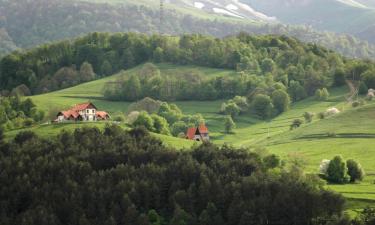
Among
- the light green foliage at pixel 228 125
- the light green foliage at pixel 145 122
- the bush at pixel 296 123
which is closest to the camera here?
the light green foliage at pixel 145 122

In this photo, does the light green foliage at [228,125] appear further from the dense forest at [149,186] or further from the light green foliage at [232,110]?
the dense forest at [149,186]

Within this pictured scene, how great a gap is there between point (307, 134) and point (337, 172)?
120ft

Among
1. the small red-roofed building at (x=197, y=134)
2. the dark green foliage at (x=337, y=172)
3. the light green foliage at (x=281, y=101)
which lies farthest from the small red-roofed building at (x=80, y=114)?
the light green foliage at (x=281, y=101)

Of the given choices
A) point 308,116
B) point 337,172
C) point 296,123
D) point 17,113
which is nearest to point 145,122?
point 17,113

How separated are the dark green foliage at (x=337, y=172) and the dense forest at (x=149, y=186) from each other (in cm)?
516

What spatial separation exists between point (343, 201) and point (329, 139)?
5487 centimetres

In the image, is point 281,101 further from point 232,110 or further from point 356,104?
point 356,104

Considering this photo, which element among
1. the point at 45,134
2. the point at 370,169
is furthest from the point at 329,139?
the point at 45,134

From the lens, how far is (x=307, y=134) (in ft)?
505

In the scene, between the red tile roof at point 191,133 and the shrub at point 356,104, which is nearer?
the red tile roof at point 191,133

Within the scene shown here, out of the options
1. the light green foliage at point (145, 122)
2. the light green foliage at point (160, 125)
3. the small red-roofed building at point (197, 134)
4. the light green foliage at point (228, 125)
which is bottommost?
the light green foliage at point (228, 125)

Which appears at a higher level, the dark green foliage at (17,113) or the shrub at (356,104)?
the shrub at (356,104)

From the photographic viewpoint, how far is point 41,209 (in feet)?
320

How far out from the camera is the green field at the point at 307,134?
127 metres
